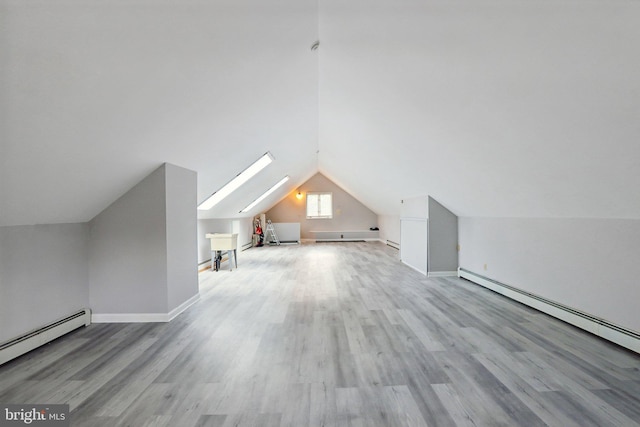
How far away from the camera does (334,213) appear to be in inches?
493

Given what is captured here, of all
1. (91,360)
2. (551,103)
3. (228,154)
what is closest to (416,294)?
(551,103)

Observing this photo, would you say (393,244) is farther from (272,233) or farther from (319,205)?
(272,233)

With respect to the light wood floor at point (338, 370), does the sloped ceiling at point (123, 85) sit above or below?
above

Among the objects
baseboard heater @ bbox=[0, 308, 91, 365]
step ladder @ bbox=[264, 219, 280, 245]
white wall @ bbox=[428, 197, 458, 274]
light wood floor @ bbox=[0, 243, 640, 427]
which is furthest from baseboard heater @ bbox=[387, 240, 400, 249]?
baseboard heater @ bbox=[0, 308, 91, 365]

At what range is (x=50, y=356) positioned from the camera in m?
2.60

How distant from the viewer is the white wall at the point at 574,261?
265 centimetres

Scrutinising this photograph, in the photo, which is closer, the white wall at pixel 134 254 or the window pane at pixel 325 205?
the white wall at pixel 134 254

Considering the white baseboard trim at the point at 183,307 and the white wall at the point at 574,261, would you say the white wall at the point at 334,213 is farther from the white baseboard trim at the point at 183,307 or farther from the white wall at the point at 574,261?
the white baseboard trim at the point at 183,307

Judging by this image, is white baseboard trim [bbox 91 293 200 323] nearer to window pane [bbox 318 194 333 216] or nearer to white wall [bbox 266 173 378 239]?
white wall [bbox 266 173 378 239]

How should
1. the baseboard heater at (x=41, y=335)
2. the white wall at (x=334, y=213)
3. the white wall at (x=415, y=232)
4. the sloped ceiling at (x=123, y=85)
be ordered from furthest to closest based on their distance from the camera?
the white wall at (x=334, y=213), the white wall at (x=415, y=232), the baseboard heater at (x=41, y=335), the sloped ceiling at (x=123, y=85)

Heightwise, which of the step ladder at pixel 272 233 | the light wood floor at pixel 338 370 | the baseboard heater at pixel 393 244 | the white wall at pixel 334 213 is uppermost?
the white wall at pixel 334 213

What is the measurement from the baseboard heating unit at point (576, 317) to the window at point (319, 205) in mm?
8383

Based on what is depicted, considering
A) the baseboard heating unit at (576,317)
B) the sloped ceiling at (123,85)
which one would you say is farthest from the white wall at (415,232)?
the sloped ceiling at (123,85)

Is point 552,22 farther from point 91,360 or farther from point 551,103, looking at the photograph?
point 91,360
